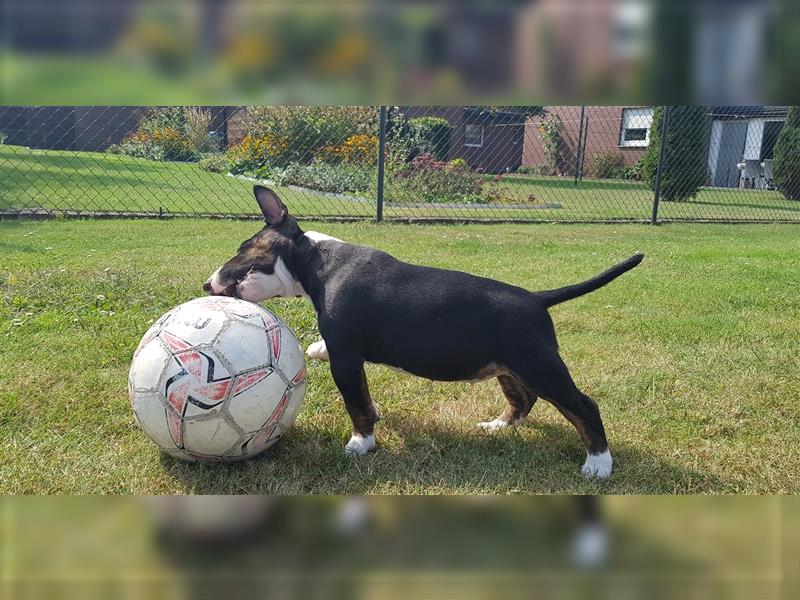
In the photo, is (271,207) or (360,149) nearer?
(271,207)

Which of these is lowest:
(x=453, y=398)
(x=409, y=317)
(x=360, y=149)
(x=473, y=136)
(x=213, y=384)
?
(x=453, y=398)

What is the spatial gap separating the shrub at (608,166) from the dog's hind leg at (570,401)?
67.3ft

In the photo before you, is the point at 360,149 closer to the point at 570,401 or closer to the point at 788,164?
the point at 570,401

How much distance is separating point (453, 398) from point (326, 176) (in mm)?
10697

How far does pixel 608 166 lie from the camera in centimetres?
2295

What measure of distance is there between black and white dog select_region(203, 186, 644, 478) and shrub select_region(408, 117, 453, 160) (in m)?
12.3

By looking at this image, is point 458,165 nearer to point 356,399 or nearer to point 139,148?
point 139,148

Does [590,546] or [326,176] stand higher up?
[590,546]

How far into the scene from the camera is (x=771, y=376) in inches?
179

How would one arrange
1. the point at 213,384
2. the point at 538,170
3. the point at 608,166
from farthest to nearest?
the point at 538,170 < the point at 608,166 < the point at 213,384

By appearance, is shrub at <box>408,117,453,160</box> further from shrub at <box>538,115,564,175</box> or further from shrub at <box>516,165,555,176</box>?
shrub at <box>516,165,555,176</box>
